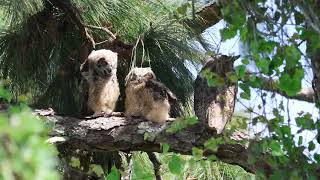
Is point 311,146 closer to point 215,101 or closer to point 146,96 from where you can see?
point 215,101

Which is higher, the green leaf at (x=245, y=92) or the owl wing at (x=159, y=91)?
the owl wing at (x=159, y=91)

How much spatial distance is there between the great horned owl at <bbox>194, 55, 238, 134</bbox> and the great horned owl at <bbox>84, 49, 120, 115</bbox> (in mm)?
598

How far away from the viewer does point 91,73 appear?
13.6 feet

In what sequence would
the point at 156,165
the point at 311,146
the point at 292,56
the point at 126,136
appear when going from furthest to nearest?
the point at 156,165 < the point at 126,136 < the point at 311,146 < the point at 292,56

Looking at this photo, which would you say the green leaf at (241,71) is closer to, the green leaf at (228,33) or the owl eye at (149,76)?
the green leaf at (228,33)

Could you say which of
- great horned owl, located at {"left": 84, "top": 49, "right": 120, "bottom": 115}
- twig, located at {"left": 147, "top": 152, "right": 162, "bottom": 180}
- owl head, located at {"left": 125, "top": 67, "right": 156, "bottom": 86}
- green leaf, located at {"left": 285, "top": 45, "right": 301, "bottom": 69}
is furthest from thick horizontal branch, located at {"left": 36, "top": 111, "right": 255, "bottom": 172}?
green leaf, located at {"left": 285, "top": 45, "right": 301, "bottom": 69}

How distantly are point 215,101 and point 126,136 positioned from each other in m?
0.60

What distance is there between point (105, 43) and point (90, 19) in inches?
8.5

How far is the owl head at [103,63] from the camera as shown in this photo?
13.1 feet

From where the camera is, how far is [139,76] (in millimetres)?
3836

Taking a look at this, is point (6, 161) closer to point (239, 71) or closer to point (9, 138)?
point (9, 138)

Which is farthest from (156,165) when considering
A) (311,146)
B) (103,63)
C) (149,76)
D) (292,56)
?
(292,56)

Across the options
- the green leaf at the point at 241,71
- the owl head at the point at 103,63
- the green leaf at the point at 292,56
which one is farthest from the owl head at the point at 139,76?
the green leaf at the point at 292,56

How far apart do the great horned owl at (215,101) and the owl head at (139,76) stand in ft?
1.05
